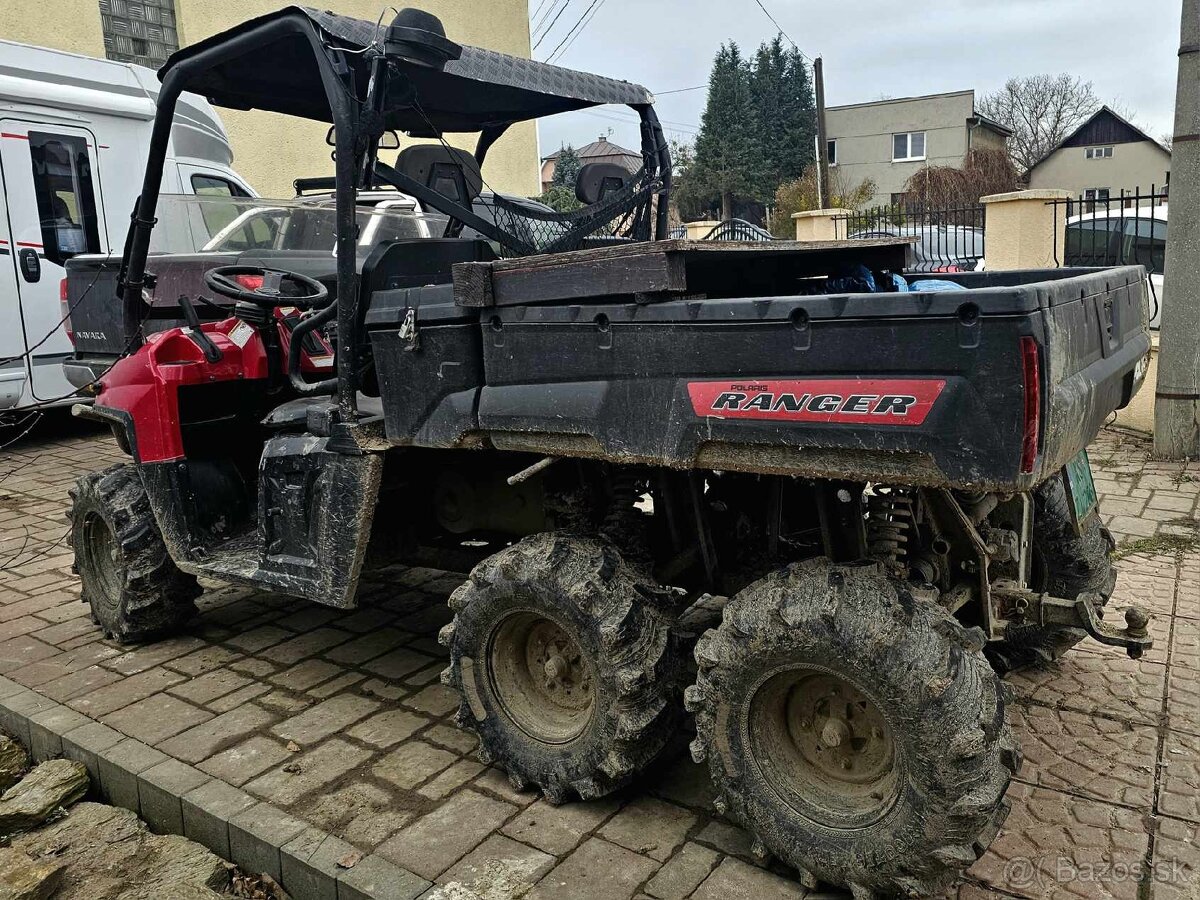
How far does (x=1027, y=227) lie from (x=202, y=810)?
9478mm

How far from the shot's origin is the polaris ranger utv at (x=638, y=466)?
247 centimetres

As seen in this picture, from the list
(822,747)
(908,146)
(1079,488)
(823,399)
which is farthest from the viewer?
(908,146)

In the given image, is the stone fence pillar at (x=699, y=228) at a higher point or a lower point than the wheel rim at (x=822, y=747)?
higher

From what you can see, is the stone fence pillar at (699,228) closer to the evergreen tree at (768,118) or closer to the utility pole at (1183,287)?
the utility pole at (1183,287)

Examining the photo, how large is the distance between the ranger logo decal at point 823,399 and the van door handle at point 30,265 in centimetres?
887

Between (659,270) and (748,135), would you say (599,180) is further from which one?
(748,135)

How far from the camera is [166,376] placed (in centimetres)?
436

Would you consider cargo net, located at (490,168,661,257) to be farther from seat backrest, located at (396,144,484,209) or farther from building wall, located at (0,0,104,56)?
building wall, located at (0,0,104,56)

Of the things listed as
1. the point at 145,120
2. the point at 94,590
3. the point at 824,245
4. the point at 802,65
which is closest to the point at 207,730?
the point at 94,590

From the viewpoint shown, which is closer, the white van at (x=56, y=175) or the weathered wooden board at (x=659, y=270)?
the weathered wooden board at (x=659, y=270)

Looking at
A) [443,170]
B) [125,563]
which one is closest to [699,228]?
[443,170]

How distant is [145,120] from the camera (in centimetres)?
1030

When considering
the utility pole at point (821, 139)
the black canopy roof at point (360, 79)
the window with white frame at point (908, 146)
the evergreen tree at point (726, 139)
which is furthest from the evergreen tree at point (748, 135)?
the black canopy roof at point (360, 79)

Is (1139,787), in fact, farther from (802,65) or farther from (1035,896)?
(802,65)
